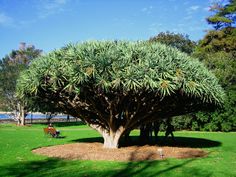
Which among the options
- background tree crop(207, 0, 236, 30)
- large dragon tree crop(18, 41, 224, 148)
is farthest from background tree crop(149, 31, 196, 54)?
large dragon tree crop(18, 41, 224, 148)

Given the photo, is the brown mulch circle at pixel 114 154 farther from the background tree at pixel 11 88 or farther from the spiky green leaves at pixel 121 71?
the background tree at pixel 11 88

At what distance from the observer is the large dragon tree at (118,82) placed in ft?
47.1

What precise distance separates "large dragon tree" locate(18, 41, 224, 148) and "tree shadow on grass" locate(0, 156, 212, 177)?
3069mm

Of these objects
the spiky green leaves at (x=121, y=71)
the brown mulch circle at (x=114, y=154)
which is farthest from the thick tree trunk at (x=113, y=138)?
A: the spiky green leaves at (x=121, y=71)

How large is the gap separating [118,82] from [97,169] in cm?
379

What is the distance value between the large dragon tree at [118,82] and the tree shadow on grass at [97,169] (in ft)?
10.1

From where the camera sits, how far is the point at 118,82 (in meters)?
14.1

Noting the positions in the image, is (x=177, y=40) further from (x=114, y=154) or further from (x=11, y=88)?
(x=114, y=154)

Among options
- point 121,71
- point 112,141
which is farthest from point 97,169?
point 112,141

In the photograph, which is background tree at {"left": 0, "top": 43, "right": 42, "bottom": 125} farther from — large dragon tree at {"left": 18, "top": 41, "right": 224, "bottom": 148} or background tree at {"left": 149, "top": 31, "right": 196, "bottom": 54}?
large dragon tree at {"left": 18, "top": 41, "right": 224, "bottom": 148}

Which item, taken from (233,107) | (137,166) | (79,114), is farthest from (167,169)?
(233,107)

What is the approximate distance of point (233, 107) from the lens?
36.4 m

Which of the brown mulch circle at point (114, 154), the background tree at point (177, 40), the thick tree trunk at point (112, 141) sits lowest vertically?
the brown mulch circle at point (114, 154)

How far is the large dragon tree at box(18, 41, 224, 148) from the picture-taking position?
566 inches
